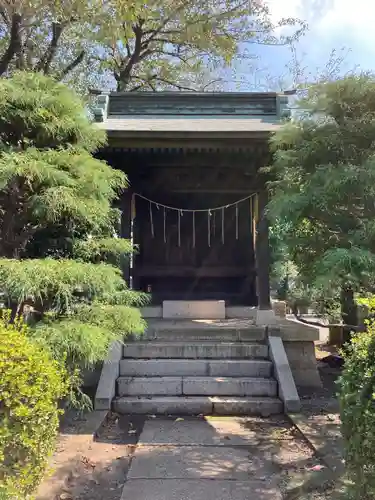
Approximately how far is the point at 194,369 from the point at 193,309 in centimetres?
247

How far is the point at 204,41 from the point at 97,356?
38.8 feet

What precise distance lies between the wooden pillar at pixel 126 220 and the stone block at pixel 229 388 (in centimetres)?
224

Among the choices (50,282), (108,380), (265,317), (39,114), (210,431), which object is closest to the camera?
(50,282)

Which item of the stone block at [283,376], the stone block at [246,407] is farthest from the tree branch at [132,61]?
the stone block at [246,407]

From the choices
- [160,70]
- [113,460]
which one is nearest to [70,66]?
[160,70]

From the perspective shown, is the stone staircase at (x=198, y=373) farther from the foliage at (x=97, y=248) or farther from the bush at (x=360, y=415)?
the bush at (x=360, y=415)

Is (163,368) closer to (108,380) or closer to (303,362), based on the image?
(108,380)

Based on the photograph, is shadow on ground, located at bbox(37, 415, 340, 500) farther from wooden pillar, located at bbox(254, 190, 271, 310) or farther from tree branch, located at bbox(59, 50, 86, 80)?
tree branch, located at bbox(59, 50, 86, 80)

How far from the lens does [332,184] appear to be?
4180 millimetres

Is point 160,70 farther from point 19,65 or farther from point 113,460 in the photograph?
point 113,460

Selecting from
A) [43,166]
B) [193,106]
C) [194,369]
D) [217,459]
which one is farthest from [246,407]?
[193,106]

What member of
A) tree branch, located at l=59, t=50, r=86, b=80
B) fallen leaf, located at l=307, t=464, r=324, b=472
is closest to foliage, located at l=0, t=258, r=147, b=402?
fallen leaf, located at l=307, t=464, r=324, b=472

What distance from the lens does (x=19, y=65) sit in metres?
11.2

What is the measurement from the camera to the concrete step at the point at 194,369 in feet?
20.0
